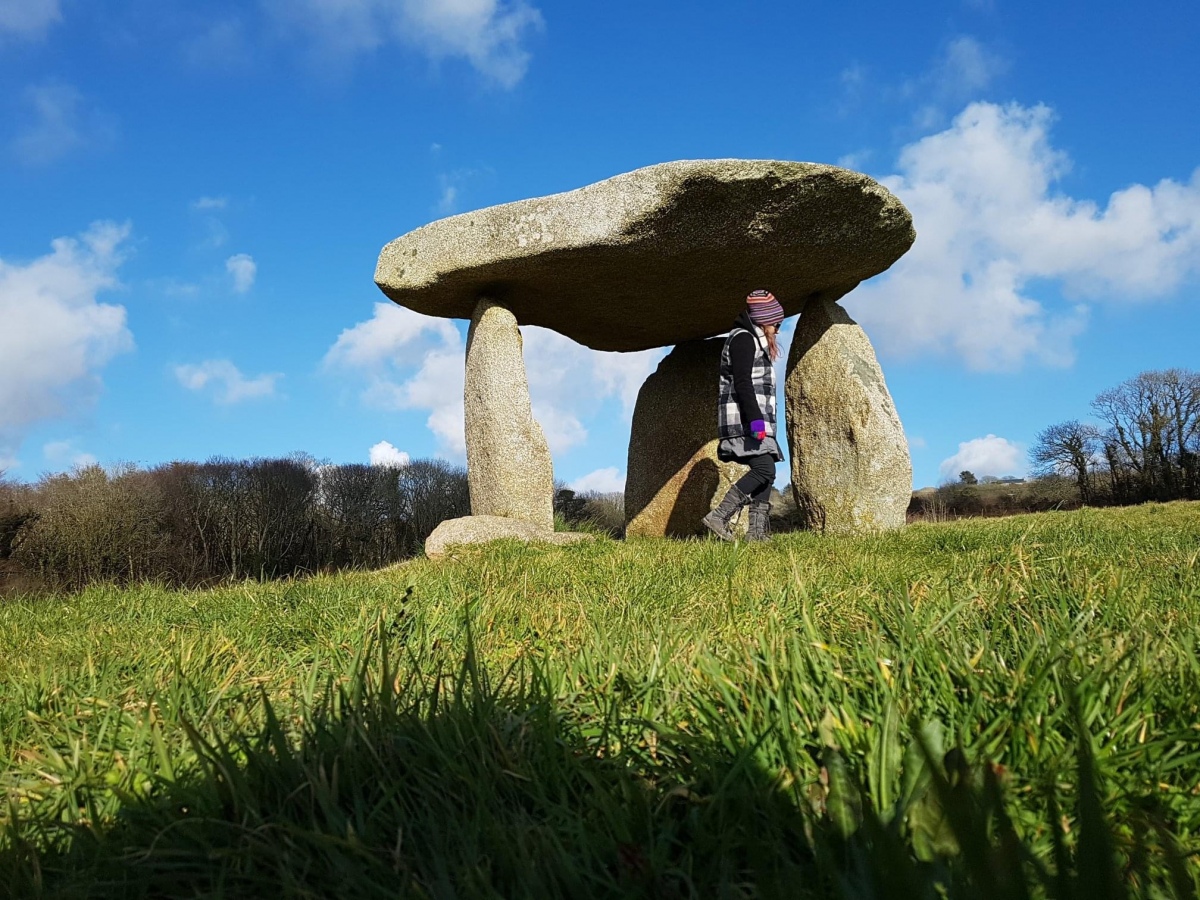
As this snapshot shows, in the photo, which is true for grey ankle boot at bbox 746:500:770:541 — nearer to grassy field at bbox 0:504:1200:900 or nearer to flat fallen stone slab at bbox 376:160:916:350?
flat fallen stone slab at bbox 376:160:916:350

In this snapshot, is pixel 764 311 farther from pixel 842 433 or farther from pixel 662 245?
pixel 842 433

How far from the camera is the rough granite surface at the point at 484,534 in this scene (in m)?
7.20

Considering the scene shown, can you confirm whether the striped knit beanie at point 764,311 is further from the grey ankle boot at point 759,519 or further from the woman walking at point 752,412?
the grey ankle boot at point 759,519

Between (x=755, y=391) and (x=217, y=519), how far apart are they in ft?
29.0

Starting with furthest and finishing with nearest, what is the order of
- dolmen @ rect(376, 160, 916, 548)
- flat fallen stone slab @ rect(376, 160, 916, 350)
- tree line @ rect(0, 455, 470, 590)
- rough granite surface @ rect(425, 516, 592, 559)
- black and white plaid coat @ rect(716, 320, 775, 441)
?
tree line @ rect(0, 455, 470, 590), black and white plaid coat @ rect(716, 320, 775, 441), dolmen @ rect(376, 160, 916, 548), flat fallen stone slab @ rect(376, 160, 916, 350), rough granite surface @ rect(425, 516, 592, 559)

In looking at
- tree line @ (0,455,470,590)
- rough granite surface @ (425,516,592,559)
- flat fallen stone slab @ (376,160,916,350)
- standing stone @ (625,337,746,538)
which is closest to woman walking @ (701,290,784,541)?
flat fallen stone slab @ (376,160,916,350)

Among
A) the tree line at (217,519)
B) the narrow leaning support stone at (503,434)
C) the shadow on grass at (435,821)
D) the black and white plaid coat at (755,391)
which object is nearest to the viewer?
the shadow on grass at (435,821)

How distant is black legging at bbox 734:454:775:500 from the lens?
7520mm

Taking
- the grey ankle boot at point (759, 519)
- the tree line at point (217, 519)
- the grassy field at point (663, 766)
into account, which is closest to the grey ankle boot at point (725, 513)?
the grey ankle boot at point (759, 519)

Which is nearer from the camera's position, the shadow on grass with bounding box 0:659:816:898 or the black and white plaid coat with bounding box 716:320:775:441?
the shadow on grass with bounding box 0:659:816:898

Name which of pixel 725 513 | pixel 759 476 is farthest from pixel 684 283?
pixel 725 513

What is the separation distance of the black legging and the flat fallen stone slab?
2.03 m

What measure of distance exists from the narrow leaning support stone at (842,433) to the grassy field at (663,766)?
19.0 ft

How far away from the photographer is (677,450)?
34.0 ft
